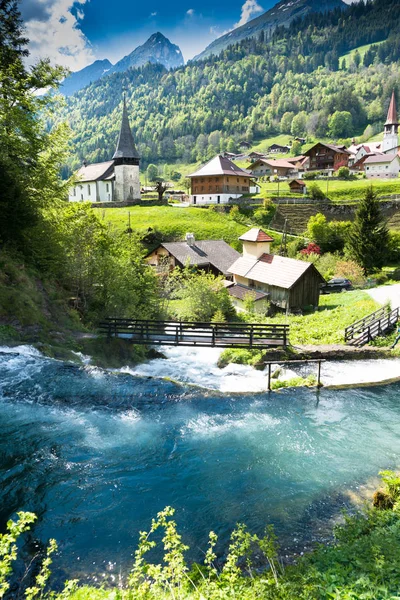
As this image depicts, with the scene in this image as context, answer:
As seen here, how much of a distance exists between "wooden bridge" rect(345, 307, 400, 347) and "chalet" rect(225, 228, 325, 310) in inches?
313

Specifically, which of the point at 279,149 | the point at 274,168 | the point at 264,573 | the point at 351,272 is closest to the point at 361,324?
the point at 351,272

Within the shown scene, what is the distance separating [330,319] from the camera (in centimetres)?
3253

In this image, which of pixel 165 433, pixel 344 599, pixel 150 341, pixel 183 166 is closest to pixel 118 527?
pixel 165 433

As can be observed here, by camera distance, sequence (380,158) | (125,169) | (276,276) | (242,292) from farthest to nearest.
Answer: (380,158)
(125,169)
(242,292)
(276,276)

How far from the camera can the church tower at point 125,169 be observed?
77.5 metres

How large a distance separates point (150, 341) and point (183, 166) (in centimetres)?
16251

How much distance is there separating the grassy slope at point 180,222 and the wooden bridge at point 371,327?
109ft

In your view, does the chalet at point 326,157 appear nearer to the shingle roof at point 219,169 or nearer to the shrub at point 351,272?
the shingle roof at point 219,169

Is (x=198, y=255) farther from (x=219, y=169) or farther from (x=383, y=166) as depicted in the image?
(x=383, y=166)

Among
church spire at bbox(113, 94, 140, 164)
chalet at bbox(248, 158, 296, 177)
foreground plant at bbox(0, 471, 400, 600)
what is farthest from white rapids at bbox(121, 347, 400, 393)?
chalet at bbox(248, 158, 296, 177)

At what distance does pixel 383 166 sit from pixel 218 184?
4505 centimetres

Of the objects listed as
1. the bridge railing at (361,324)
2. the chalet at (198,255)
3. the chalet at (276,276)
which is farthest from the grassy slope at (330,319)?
the chalet at (198,255)

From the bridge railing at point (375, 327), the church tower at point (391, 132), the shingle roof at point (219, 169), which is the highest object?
the church tower at point (391, 132)

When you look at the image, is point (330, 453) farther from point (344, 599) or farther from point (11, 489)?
point (11, 489)
